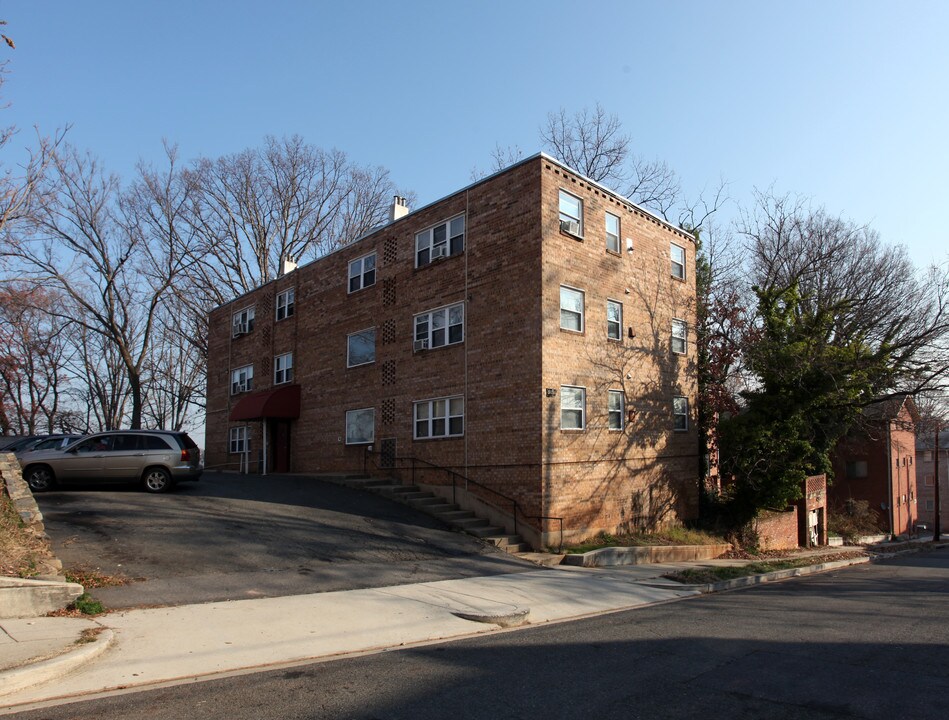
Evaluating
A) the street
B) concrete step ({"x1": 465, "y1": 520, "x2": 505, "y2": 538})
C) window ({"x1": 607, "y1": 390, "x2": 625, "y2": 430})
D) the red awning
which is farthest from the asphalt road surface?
the red awning

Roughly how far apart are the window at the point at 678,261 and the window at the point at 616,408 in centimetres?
570

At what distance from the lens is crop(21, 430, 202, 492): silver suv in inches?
680

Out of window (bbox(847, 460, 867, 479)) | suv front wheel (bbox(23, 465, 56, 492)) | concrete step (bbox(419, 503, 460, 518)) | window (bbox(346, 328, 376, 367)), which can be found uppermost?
window (bbox(346, 328, 376, 367))

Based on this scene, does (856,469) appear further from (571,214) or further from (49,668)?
(49,668)

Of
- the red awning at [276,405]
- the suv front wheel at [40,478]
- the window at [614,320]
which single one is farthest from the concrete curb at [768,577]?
the red awning at [276,405]

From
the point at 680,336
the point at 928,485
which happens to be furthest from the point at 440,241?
the point at 928,485

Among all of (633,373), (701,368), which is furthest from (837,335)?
(633,373)

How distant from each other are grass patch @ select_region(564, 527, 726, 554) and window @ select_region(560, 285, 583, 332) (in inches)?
218

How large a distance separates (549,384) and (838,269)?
82.0 feet

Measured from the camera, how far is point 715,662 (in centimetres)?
746

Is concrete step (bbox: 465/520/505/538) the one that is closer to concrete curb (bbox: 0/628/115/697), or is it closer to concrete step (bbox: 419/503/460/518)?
concrete step (bbox: 419/503/460/518)

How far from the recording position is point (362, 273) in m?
24.1

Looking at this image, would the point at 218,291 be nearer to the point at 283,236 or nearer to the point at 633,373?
the point at 283,236

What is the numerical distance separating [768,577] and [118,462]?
628 inches
